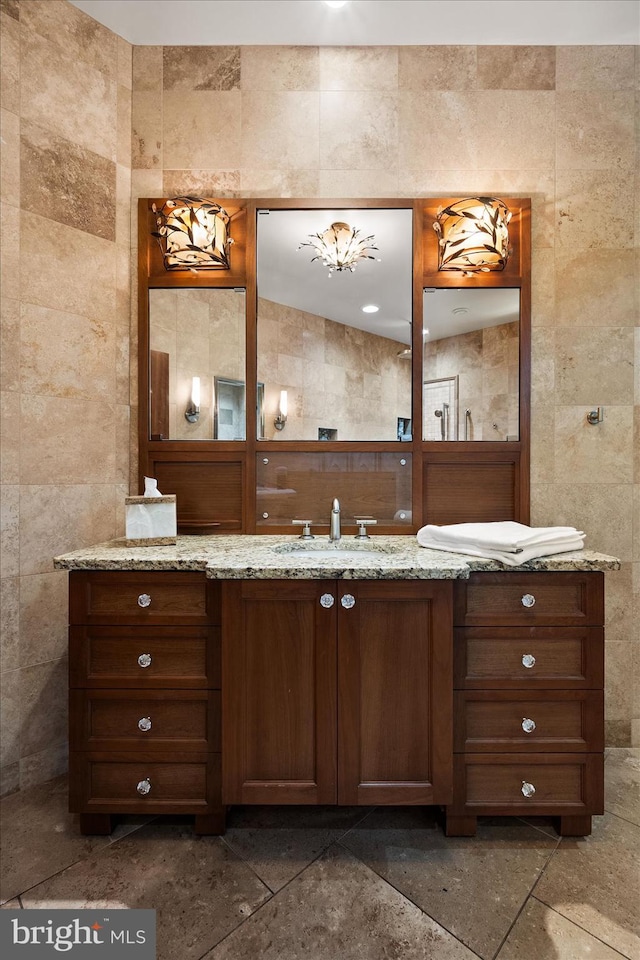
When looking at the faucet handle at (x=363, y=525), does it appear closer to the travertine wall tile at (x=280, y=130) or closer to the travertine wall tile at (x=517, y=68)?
the travertine wall tile at (x=280, y=130)

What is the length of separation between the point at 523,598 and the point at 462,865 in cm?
81

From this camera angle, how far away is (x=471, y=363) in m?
1.91

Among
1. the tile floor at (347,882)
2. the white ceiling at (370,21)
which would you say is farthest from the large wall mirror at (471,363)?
the tile floor at (347,882)

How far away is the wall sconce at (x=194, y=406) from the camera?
6.31 ft

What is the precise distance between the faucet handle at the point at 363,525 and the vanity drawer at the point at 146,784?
0.93 metres

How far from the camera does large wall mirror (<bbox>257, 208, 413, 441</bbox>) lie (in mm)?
1908

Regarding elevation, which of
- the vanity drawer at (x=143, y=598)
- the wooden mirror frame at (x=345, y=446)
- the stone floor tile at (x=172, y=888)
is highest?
the wooden mirror frame at (x=345, y=446)

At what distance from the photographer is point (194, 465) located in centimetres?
196

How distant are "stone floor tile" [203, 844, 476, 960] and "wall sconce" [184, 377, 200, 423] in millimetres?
1620

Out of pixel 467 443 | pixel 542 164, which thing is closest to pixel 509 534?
pixel 467 443

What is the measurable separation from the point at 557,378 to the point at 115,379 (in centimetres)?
189

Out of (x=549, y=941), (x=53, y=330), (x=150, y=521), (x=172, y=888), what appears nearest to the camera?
(x=549, y=941)

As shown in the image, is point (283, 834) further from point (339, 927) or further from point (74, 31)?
point (74, 31)

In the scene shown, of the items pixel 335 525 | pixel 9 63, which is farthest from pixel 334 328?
pixel 9 63
